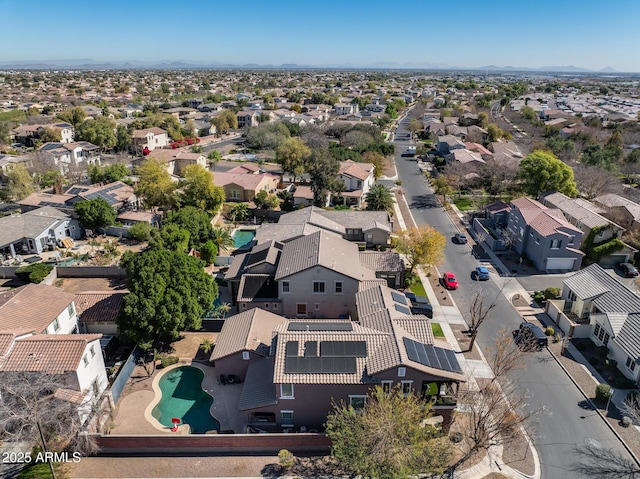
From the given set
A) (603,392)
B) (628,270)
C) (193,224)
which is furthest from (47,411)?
(628,270)

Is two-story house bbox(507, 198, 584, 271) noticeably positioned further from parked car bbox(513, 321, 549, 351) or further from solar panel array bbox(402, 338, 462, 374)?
solar panel array bbox(402, 338, 462, 374)

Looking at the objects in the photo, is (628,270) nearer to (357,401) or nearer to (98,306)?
(357,401)

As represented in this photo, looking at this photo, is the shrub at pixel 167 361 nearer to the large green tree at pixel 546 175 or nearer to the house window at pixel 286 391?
the house window at pixel 286 391

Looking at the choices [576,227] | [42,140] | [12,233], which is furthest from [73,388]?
[42,140]

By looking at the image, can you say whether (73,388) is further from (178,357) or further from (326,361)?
(326,361)

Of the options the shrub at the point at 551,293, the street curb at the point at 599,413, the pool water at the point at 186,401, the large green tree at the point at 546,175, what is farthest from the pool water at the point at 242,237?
the large green tree at the point at 546,175
